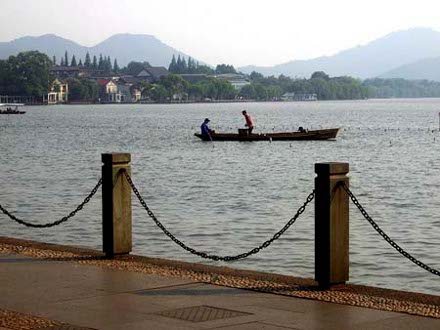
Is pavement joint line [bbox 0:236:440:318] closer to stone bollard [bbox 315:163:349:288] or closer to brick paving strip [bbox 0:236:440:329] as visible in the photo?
brick paving strip [bbox 0:236:440:329]

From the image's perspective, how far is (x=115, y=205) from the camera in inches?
564

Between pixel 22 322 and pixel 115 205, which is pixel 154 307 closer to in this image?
pixel 22 322

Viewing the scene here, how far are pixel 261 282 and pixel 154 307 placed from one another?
204 cm

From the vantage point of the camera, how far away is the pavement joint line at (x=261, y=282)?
37.1 ft

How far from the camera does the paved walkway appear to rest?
1011 centimetres

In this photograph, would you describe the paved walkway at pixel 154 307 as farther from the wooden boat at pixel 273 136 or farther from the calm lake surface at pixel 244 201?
the wooden boat at pixel 273 136

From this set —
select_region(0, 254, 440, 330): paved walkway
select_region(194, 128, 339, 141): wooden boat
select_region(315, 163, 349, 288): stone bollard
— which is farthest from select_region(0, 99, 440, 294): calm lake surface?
select_region(0, 254, 440, 330): paved walkway

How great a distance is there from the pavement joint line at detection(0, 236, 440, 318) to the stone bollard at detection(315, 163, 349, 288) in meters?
0.21

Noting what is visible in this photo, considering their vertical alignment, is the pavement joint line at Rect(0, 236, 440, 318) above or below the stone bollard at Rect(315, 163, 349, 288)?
below

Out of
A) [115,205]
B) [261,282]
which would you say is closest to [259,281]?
[261,282]

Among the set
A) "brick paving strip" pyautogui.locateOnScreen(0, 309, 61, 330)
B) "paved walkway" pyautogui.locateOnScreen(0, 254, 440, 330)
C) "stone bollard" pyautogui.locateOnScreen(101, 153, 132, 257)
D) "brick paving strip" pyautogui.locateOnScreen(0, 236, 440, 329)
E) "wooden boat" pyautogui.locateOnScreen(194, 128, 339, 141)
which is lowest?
"wooden boat" pyautogui.locateOnScreen(194, 128, 339, 141)

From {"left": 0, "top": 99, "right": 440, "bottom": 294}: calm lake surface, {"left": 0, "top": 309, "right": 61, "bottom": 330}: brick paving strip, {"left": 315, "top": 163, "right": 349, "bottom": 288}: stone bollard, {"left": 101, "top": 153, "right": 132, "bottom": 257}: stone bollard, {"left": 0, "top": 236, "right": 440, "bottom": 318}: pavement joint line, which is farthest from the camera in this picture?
{"left": 0, "top": 99, "right": 440, "bottom": 294}: calm lake surface

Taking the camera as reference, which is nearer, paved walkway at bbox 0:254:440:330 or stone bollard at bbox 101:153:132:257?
paved walkway at bbox 0:254:440:330

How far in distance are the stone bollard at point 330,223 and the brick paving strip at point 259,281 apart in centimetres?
21
